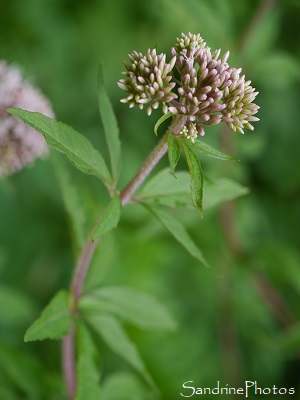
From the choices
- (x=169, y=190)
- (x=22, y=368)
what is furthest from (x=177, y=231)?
(x=22, y=368)

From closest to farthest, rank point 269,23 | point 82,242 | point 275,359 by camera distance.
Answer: point 82,242 → point 269,23 → point 275,359

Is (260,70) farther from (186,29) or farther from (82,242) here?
(82,242)

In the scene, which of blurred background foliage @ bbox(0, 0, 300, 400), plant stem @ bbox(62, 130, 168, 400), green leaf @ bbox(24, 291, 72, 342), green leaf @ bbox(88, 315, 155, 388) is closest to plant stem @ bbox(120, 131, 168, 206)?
plant stem @ bbox(62, 130, 168, 400)

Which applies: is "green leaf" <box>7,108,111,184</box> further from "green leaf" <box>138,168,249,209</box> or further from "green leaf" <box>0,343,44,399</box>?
"green leaf" <box>0,343,44,399</box>

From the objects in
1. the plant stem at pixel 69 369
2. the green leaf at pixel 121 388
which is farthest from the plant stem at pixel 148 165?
the green leaf at pixel 121 388

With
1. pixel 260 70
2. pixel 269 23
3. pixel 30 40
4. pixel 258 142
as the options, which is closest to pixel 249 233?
pixel 258 142

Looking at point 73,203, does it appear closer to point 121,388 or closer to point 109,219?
point 109,219

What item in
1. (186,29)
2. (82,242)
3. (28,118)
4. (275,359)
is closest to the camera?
(28,118)
